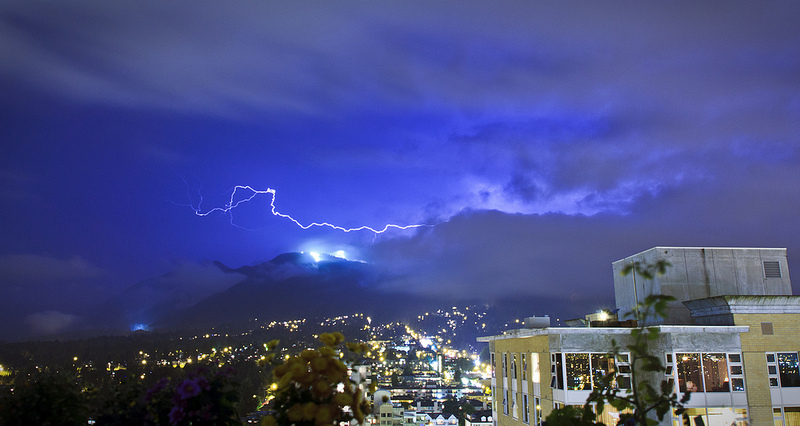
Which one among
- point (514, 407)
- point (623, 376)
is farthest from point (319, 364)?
point (514, 407)

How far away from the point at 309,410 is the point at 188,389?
3.52 ft

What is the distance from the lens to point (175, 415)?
13.9ft

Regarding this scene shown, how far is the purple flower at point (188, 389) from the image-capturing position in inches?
169

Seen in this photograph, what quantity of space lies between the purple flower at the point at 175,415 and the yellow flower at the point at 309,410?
1053 millimetres

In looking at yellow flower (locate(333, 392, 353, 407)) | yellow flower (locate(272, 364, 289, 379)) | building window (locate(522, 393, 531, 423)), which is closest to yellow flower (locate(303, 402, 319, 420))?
yellow flower (locate(333, 392, 353, 407))

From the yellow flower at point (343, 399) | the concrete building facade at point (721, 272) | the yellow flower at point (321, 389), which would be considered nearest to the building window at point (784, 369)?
the concrete building facade at point (721, 272)

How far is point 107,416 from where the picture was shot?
15.7ft

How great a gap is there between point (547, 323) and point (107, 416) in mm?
21516

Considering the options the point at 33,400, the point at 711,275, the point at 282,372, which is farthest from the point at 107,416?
the point at 711,275

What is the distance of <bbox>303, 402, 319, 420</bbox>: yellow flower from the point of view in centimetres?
414

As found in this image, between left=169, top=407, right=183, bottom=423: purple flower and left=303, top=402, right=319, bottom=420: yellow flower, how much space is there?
1.05 metres

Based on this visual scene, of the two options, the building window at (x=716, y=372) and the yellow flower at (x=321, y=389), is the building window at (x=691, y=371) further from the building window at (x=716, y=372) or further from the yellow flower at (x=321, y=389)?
the yellow flower at (x=321, y=389)

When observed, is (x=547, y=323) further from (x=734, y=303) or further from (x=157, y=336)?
(x=157, y=336)

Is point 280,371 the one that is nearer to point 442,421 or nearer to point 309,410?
point 309,410
